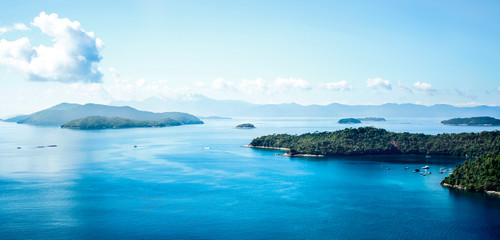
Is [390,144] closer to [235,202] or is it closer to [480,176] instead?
[480,176]

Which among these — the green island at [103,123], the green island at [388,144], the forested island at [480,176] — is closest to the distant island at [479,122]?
the green island at [388,144]

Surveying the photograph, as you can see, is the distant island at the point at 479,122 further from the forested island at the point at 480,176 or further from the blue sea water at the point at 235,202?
the forested island at the point at 480,176

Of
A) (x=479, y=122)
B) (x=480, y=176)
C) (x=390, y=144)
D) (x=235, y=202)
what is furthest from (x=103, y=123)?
(x=479, y=122)

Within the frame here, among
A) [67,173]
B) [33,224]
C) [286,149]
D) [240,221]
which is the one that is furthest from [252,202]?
[286,149]

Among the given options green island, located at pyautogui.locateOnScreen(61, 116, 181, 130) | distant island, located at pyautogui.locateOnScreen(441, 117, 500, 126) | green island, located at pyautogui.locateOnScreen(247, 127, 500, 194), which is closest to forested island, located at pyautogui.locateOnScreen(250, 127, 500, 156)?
green island, located at pyautogui.locateOnScreen(247, 127, 500, 194)

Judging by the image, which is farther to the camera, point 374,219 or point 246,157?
point 246,157

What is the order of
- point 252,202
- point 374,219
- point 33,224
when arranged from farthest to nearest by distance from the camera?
point 252,202 < point 374,219 < point 33,224

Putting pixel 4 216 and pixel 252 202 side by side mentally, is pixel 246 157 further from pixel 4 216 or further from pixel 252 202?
pixel 4 216

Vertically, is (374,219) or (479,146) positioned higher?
(479,146)
